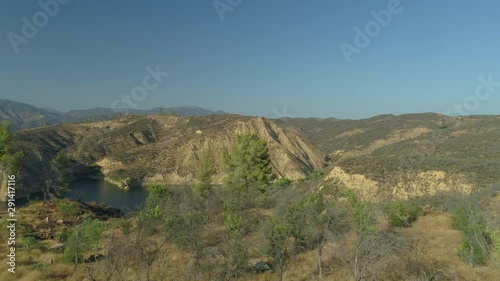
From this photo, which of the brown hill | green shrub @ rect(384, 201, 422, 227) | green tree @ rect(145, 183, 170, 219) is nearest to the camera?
green shrub @ rect(384, 201, 422, 227)

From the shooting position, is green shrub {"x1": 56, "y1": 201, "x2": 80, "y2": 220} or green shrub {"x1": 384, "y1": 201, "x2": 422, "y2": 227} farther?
green shrub {"x1": 56, "y1": 201, "x2": 80, "y2": 220}

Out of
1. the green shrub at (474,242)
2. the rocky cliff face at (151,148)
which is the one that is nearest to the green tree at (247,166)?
the green shrub at (474,242)

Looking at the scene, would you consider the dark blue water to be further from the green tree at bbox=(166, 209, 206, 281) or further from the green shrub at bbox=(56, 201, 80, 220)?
the green tree at bbox=(166, 209, 206, 281)

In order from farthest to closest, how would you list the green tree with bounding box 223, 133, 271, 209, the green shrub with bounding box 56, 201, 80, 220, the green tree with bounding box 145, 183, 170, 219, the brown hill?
the brown hill < the green tree with bounding box 223, 133, 271, 209 < the green shrub with bounding box 56, 201, 80, 220 < the green tree with bounding box 145, 183, 170, 219

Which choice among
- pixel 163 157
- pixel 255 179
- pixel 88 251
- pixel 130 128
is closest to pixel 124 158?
pixel 163 157

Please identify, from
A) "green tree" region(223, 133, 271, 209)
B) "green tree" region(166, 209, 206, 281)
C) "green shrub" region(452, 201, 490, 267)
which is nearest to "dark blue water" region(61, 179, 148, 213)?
"green tree" region(223, 133, 271, 209)

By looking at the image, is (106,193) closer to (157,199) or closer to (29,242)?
(157,199)

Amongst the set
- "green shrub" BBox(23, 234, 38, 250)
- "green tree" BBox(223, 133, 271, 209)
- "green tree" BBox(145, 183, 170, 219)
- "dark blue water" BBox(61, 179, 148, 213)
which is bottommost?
"dark blue water" BBox(61, 179, 148, 213)

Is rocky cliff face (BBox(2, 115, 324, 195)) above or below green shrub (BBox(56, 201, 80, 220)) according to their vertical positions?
above
